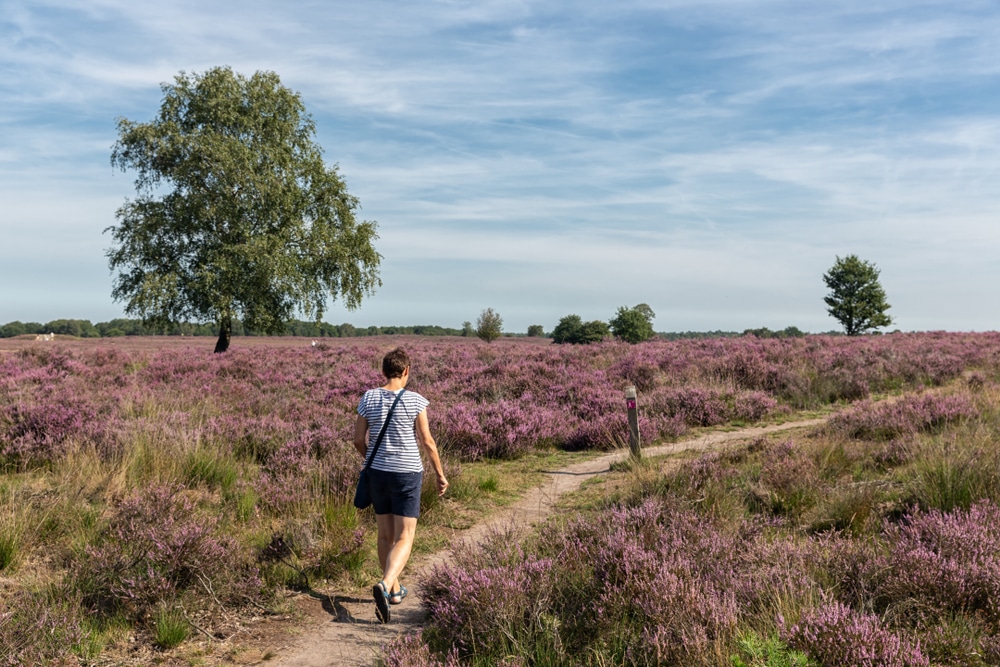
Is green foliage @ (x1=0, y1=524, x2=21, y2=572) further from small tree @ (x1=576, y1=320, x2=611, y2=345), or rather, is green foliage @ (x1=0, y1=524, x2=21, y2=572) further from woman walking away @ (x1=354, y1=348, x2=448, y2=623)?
small tree @ (x1=576, y1=320, x2=611, y2=345)

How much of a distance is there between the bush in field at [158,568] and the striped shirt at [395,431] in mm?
1552

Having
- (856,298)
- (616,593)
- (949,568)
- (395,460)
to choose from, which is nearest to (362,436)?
(395,460)

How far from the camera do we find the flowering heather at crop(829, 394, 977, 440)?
413 inches

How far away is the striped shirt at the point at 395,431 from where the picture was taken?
5504mm

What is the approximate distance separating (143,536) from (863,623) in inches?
217

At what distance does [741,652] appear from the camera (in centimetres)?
370

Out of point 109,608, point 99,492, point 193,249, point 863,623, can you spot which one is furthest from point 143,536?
point 193,249

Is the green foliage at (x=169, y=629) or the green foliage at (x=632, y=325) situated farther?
the green foliage at (x=632, y=325)

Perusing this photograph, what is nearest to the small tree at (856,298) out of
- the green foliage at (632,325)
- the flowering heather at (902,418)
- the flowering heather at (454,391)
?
the green foliage at (632,325)

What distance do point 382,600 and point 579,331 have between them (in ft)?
141

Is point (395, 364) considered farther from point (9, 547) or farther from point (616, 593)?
point (9, 547)

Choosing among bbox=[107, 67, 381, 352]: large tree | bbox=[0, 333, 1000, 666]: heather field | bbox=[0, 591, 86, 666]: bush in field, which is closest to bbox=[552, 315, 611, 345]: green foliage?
bbox=[107, 67, 381, 352]: large tree

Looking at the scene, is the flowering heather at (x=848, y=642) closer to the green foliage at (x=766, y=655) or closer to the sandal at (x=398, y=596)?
the green foliage at (x=766, y=655)

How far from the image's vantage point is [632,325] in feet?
173
